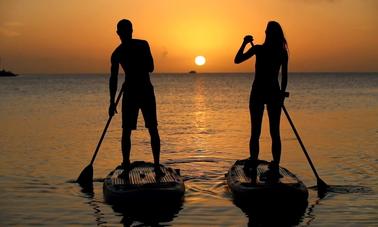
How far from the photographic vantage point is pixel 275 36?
31.1 ft

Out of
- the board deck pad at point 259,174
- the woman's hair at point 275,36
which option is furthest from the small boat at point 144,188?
the woman's hair at point 275,36

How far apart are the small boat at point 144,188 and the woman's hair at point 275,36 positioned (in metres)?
2.63

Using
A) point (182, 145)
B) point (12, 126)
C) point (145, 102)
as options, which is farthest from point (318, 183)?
point (12, 126)

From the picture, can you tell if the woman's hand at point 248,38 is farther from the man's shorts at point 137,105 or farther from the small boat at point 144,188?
the small boat at point 144,188

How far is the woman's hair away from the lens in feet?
30.9

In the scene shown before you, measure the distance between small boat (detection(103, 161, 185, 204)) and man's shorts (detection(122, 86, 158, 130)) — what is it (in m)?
0.86

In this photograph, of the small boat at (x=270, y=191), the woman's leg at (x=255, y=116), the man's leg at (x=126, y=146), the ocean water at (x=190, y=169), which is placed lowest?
the ocean water at (x=190, y=169)

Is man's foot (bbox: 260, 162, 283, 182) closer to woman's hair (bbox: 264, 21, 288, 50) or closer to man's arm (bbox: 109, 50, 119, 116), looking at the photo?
woman's hair (bbox: 264, 21, 288, 50)

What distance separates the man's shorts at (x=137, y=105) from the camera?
31.9 ft

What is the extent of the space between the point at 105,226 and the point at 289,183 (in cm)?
287

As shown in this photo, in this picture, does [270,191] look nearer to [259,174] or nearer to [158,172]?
[259,174]

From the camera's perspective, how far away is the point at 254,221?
28.4 feet

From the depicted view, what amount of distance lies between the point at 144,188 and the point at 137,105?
1.42m

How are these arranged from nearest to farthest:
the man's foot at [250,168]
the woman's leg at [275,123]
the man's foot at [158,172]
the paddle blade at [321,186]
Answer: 1. the woman's leg at [275,123]
2. the man's foot at [158,172]
3. the man's foot at [250,168]
4. the paddle blade at [321,186]
